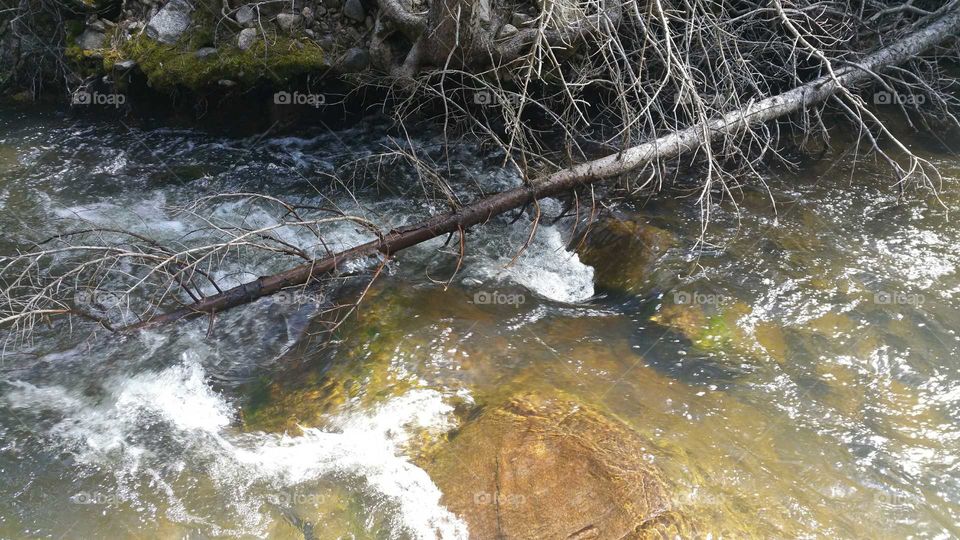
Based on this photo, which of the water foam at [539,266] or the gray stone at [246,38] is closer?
the water foam at [539,266]

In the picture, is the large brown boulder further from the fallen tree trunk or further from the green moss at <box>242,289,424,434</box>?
the fallen tree trunk

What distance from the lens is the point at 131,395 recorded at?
155 inches

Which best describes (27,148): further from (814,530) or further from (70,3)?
(814,530)

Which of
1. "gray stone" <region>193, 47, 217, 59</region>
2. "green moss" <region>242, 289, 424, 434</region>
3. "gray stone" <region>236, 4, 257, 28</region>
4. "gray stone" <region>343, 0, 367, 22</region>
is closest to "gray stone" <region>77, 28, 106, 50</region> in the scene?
"gray stone" <region>193, 47, 217, 59</region>

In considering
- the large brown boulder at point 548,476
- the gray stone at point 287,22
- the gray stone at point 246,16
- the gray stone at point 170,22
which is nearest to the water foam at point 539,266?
the large brown boulder at point 548,476

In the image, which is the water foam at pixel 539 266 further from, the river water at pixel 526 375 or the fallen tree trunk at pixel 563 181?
the fallen tree trunk at pixel 563 181

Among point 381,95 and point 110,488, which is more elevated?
point 381,95

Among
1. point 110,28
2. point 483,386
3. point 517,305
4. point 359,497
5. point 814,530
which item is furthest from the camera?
point 110,28

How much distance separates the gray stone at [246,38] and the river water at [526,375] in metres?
1.40

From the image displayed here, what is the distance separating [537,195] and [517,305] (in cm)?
78

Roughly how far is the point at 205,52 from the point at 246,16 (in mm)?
495

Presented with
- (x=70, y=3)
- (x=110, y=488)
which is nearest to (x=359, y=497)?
(x=110, y=488)

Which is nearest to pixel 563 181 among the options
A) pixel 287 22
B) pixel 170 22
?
pixel 287 22

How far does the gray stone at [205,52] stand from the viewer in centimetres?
589
